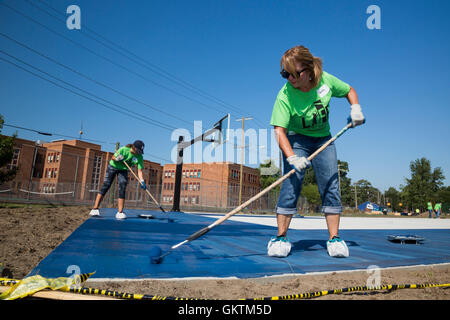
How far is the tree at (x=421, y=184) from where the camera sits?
49.1m

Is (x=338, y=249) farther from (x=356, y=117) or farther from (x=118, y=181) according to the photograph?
(x=118, y=181)

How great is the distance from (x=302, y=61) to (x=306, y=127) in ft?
1.99

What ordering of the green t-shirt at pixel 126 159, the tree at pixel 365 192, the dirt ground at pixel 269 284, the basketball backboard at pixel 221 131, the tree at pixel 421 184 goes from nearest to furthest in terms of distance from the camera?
the dirt ground at pixel 269 284 → the green t-shirt at pixel 126 159 → the basketball backboard at pixel 221 131 → the tree at pixel 421 184 → the tree at pixel 365 192

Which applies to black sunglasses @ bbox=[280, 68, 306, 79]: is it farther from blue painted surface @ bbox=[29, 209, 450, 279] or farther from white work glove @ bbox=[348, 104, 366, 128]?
blue painted surface @ bbox=[29, 209, 450, 279]

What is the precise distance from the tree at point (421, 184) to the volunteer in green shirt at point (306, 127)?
56.8 metres

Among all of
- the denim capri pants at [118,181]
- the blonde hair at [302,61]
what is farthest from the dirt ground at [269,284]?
the denim capri pants at [118,181]

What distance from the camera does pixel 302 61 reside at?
8.00ft

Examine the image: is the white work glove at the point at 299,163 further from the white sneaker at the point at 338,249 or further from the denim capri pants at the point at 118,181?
the denim capri pants at the point at 118,181

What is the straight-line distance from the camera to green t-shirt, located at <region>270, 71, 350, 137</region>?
2.52 meters

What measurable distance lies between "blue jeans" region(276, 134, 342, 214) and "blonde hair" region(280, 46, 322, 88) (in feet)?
1.83
